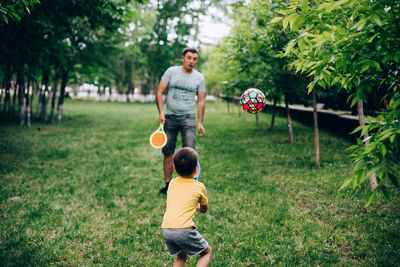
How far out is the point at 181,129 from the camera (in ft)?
17.0

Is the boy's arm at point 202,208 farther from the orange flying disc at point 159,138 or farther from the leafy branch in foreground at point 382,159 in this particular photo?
the orange flying disc at point 159,138

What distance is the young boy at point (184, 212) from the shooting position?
104 inches

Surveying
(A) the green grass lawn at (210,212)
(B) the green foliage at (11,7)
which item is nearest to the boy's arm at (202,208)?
(A) the green grass lawn at (210,212)

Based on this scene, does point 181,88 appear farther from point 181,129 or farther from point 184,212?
point 184,212

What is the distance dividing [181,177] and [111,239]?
1835 millimetres

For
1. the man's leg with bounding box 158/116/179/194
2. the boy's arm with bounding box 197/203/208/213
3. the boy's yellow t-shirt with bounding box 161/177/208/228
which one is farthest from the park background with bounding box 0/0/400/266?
the boy's yellow t-shirt with bounding box 161/177/208/228

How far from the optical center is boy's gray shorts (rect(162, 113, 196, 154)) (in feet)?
16.8

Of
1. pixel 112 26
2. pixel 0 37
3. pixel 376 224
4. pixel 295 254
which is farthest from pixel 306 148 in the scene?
pixel 0 37

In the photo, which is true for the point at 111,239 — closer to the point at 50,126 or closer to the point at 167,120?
the point at 167,120

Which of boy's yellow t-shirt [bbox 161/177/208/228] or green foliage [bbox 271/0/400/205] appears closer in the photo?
green foliage [bbox 271/0/400/205]

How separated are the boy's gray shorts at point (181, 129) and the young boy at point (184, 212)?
230 centimetres

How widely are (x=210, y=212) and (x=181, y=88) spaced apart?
6.89 ft

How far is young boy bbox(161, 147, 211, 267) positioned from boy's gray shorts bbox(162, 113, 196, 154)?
7.54 feet

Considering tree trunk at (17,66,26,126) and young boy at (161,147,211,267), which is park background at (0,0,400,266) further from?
tree trunk at (17,66,26,126)
